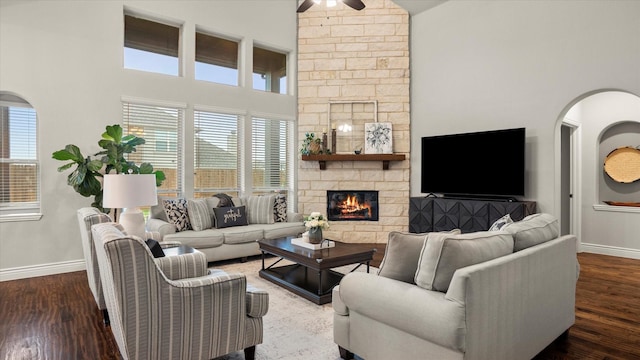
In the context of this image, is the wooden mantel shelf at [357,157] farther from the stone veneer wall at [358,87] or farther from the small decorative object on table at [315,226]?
the small decorative object on table at [315,226]

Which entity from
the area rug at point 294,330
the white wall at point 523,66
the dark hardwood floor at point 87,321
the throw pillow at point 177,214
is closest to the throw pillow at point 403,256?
the area rug at point 294,330

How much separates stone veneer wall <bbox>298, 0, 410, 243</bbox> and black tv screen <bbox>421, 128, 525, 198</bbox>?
568mm

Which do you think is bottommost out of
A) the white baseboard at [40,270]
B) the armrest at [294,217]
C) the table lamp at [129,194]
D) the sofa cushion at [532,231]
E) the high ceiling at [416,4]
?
the white baseboard at [40,270]

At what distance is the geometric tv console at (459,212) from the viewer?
5.10 metres

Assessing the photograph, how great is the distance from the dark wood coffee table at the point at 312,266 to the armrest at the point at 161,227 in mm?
1260

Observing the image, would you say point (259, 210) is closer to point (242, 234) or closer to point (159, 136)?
point (242, 234)

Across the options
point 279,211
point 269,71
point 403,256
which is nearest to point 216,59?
point 269,71

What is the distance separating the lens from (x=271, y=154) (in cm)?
675

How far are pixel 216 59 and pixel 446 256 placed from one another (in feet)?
18.0

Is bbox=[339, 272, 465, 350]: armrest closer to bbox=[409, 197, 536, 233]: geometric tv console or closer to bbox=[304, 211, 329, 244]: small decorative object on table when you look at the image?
bbox=[304, 211, 329, 244]: small decorative object on table

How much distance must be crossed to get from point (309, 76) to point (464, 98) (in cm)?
274

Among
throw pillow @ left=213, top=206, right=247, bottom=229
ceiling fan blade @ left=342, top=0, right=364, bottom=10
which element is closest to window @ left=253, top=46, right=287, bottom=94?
throw pillow @ left=213, top=206, right=247, bottom=229

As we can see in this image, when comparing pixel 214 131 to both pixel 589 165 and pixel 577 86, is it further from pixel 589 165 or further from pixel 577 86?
pixel 589 165

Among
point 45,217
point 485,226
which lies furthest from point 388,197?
point 45,217
